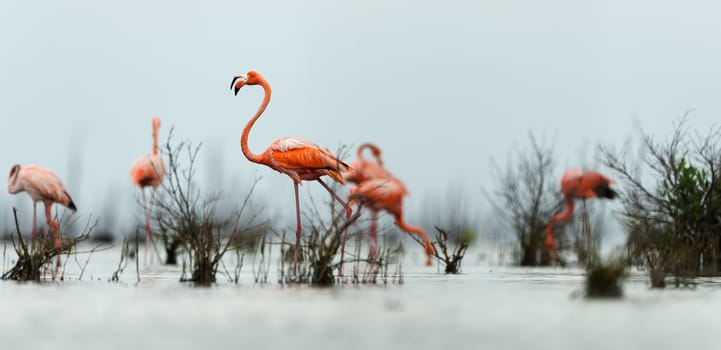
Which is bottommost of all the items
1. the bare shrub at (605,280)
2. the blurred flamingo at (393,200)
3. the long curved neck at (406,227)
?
the bare shrub at (605,280)

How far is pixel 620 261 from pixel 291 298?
8.63 feet

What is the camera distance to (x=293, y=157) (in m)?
12.4

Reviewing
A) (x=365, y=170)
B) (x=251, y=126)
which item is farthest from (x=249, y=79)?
(x=365, y=170)

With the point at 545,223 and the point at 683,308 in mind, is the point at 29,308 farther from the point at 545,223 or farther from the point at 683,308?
the point at 545,223

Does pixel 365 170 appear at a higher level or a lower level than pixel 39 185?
higher

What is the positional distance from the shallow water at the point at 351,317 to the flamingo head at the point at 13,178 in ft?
19.8

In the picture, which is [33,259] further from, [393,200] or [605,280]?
[393,200]

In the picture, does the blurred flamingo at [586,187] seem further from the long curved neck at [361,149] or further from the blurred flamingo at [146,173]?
the blurred flamingo at [146,173]

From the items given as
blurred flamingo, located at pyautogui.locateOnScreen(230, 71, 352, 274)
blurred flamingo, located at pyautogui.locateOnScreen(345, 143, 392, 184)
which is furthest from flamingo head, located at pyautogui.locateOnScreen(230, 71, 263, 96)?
blurred flamingo, located at pyautogui.locateOnScreen(345, 143, 392, 184)

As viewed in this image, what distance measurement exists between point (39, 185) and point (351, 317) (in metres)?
9.88

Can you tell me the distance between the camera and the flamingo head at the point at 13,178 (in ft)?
53.2

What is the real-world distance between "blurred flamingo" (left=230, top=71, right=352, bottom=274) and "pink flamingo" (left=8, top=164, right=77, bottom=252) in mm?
4643

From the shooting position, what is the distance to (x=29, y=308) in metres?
8.05

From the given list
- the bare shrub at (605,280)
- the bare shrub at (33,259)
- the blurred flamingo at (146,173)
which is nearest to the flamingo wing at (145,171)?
the blurred flamingo at (146,173)
